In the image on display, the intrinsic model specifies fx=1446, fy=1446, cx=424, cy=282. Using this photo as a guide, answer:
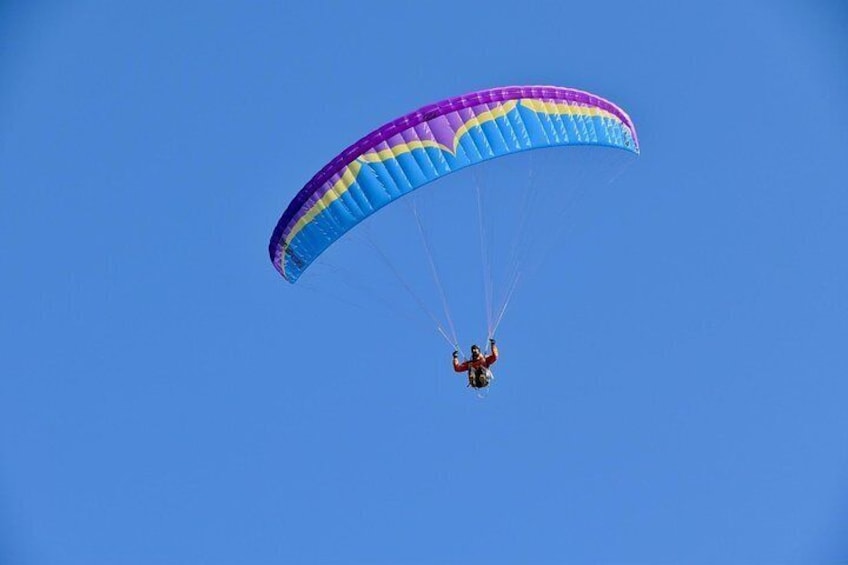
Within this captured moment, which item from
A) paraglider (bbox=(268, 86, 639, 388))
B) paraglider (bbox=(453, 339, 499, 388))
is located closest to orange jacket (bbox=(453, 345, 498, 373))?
paraglider (bbox=(453, 339, 499, 388))

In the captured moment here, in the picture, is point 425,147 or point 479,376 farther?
point 479,376

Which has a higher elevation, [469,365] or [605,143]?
[605,143]

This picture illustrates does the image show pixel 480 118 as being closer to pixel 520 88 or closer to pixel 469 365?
pixel 520 88

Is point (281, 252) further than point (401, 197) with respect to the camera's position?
Yes

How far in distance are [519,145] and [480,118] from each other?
0.85 metres

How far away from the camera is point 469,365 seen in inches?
1102

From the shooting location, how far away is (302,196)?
85.6 ft

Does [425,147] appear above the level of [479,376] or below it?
above

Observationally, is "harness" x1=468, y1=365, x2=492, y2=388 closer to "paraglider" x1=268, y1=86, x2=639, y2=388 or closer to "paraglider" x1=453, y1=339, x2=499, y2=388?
"paraglider" x1=453, y1=339, x2=499, y2=388

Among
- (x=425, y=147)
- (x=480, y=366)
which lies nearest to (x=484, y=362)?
(x=480, y=366)

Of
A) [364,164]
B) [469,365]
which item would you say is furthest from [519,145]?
[469,365]

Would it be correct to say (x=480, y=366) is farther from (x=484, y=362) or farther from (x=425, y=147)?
(x=425, y=147)

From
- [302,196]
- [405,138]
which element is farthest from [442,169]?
[302,196]

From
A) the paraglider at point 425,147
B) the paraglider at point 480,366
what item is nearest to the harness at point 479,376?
the paraglider at point 480,366
